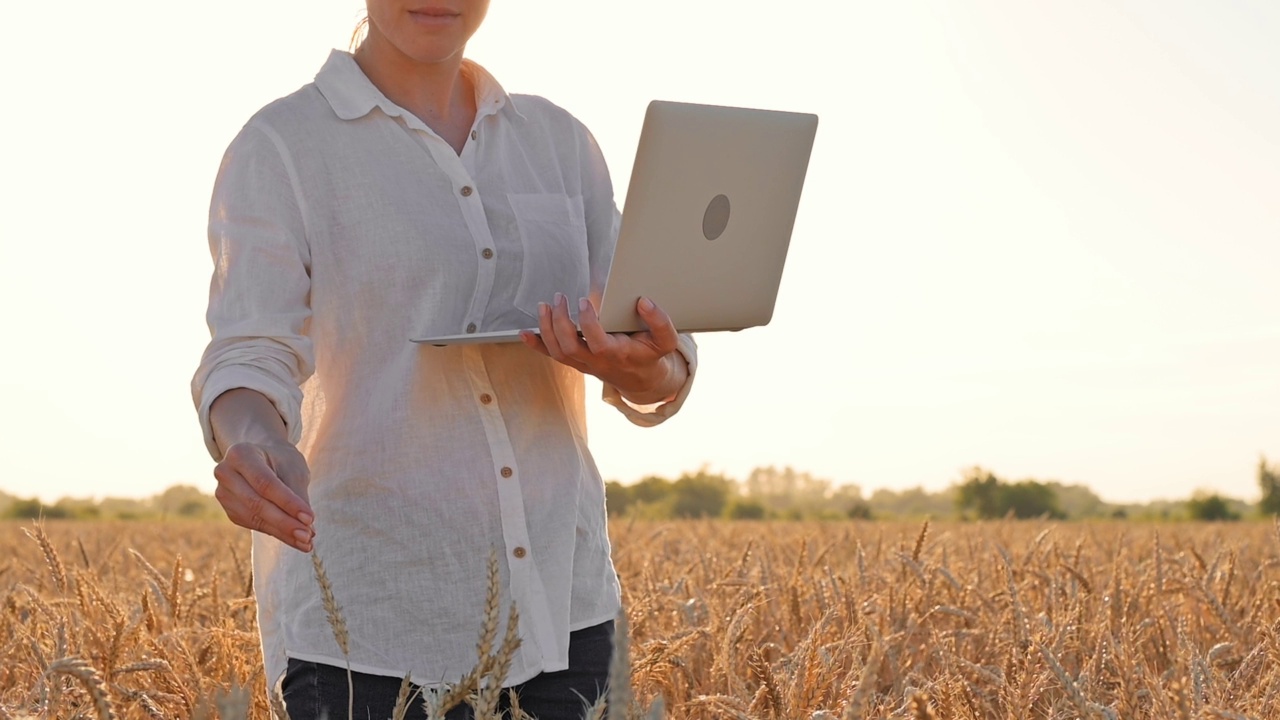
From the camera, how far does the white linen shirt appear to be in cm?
209

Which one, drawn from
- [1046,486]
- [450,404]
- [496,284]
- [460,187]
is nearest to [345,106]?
[460,187]

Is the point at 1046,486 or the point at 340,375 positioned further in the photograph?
the point at 1046,486

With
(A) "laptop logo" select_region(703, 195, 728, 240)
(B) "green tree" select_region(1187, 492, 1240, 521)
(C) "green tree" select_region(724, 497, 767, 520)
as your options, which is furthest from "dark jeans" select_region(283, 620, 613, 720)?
(B) "green tree" select_region(1187, 492, 1240, 521)

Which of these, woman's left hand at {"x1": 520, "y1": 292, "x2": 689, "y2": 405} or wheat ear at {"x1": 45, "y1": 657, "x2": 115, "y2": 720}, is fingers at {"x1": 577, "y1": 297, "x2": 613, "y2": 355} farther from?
wheat ear at {"x1": 45, "y1": 657, "x2": 115, "y2": 720}

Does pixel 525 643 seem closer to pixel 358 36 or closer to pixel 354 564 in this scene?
pixel 354 564

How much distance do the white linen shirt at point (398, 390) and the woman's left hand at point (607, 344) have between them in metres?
0.26

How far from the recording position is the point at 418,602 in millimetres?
2105

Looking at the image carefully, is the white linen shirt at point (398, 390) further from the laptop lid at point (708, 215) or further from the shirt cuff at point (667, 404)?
the laptop lid at point (708, 215)

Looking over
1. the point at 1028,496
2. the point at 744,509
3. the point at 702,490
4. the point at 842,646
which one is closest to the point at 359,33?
the point at 842,646

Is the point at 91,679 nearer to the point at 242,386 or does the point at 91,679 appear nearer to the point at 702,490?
the point at 242,386

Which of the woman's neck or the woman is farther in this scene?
the woman's neck

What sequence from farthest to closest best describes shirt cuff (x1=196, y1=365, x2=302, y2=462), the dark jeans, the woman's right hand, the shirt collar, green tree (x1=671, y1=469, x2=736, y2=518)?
1. green tree (x1=671, y1=469, x2=736, y2=518)
2. the shirt collar
3. the dark jeans
4. shirt cuff (x1=196, y1=365, x2=302, y2=462)
5. the woman's right hand

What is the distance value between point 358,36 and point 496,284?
0.64m

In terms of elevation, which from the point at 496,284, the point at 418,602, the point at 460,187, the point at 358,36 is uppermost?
the point at 358,36
